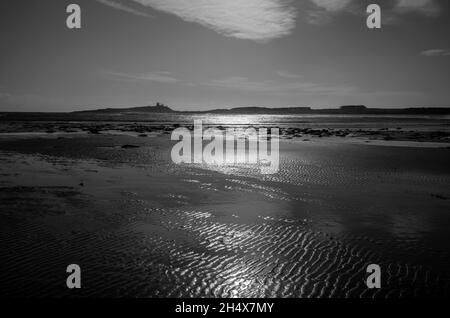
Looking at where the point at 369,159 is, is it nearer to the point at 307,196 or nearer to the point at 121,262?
the point at 307,196

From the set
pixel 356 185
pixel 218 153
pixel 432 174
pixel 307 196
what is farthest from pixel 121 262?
pixel 218 153

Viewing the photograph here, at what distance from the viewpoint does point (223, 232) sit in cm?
851

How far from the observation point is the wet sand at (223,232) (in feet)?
19.9

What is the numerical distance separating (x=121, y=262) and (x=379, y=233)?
6.01 metres

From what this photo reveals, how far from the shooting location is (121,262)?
6.77 metres

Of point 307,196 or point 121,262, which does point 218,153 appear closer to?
point 307,196

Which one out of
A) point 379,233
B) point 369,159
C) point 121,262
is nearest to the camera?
point 121,262

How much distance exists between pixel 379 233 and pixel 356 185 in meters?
5.72

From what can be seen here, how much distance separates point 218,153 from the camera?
2330cm

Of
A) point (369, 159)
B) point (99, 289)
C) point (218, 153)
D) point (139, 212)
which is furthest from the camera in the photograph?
point (218, 153)

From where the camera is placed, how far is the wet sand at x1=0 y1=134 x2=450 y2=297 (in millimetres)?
6062
